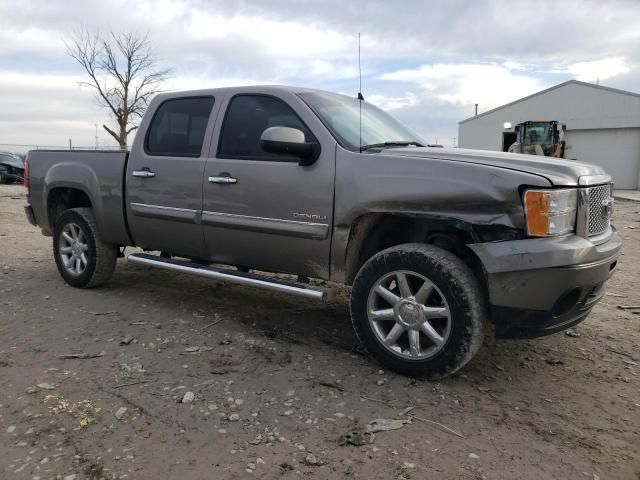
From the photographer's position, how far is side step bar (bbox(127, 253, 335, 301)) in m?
3.58

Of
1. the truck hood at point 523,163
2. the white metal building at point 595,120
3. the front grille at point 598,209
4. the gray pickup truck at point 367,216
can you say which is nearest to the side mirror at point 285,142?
the gray pickup truck at point 367,216

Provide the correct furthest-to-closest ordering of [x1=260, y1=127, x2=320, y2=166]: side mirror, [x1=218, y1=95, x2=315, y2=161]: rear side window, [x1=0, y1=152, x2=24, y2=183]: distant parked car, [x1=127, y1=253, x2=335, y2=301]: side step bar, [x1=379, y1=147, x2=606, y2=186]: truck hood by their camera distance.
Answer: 1. [x1=0, y1=152, x2=24, y2=183]: distant parked car
2. [x1=218, y1=95, x2=315, y2=161]: rear side window
3. [x1=127, y1=253, x2=335, y2=301]: side step bar
4. [x1=260, y1=127, x2=320, y2=166]: side mirror
5. [x1=379, y1=147, x2=606, y2=186]: truck hood

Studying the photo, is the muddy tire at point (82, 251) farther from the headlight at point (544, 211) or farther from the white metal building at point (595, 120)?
the white metal building at point (595, 120)

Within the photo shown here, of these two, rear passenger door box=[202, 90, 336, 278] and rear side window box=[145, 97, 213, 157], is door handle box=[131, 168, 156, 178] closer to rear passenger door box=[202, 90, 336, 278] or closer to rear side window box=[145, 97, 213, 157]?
rear side window box=[145, 97, 213, 157]

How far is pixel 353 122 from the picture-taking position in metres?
3.97

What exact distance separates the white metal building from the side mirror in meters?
21.8

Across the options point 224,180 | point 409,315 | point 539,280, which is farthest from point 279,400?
point 224,180

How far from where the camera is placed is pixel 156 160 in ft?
14.9

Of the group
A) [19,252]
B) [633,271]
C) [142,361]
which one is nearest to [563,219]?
[142,361]

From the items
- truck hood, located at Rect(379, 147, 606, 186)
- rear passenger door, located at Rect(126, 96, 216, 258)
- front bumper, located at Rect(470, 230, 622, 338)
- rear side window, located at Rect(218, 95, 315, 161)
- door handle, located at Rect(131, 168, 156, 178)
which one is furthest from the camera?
door handle, located at Rect(131, 168, 156, 178)

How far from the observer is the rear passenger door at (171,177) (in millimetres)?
4309

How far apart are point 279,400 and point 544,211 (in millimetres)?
1809

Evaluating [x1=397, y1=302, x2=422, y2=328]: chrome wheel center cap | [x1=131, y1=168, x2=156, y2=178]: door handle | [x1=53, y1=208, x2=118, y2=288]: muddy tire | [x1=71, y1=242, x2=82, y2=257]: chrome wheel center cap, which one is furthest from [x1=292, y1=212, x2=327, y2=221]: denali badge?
[x1=71, y1=242, x2=82, y2=257]: chrome wheel center cap

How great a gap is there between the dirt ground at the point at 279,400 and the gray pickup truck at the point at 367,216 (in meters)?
0.41
